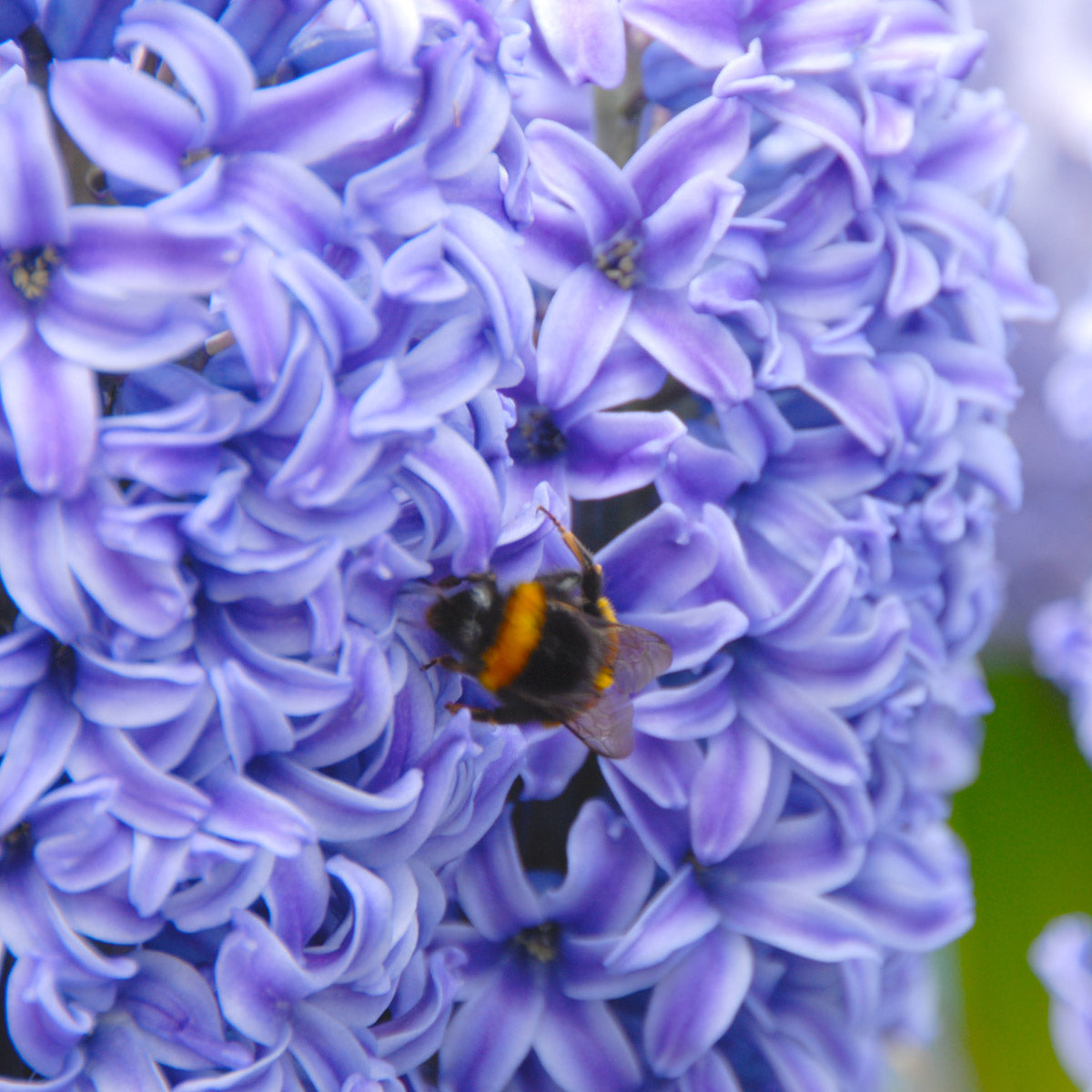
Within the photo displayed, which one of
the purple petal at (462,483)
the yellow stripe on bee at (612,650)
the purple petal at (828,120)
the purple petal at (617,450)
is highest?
the purple petal at (828,120)

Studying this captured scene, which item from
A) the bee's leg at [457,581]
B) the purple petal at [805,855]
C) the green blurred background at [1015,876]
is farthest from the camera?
the green blurred background at [1015,876]

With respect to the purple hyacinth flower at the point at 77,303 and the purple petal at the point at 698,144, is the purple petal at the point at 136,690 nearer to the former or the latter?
the purple hyacinth flower at the point at 77,303

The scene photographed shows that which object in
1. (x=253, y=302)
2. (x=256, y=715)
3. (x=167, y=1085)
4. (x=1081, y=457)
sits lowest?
(x=1081, y=457)

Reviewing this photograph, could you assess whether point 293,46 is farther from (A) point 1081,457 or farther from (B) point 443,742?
(A) point 1081,457

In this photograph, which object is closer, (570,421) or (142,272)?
(142,272)

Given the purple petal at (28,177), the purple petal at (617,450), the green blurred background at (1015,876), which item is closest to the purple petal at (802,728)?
the purple petal at (617,450)

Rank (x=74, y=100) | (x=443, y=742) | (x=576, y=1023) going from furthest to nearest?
(x=576, y=1023) → (x=443, y=742) → (x=74, y=100)

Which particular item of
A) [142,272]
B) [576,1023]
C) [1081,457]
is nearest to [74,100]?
[142,272]
